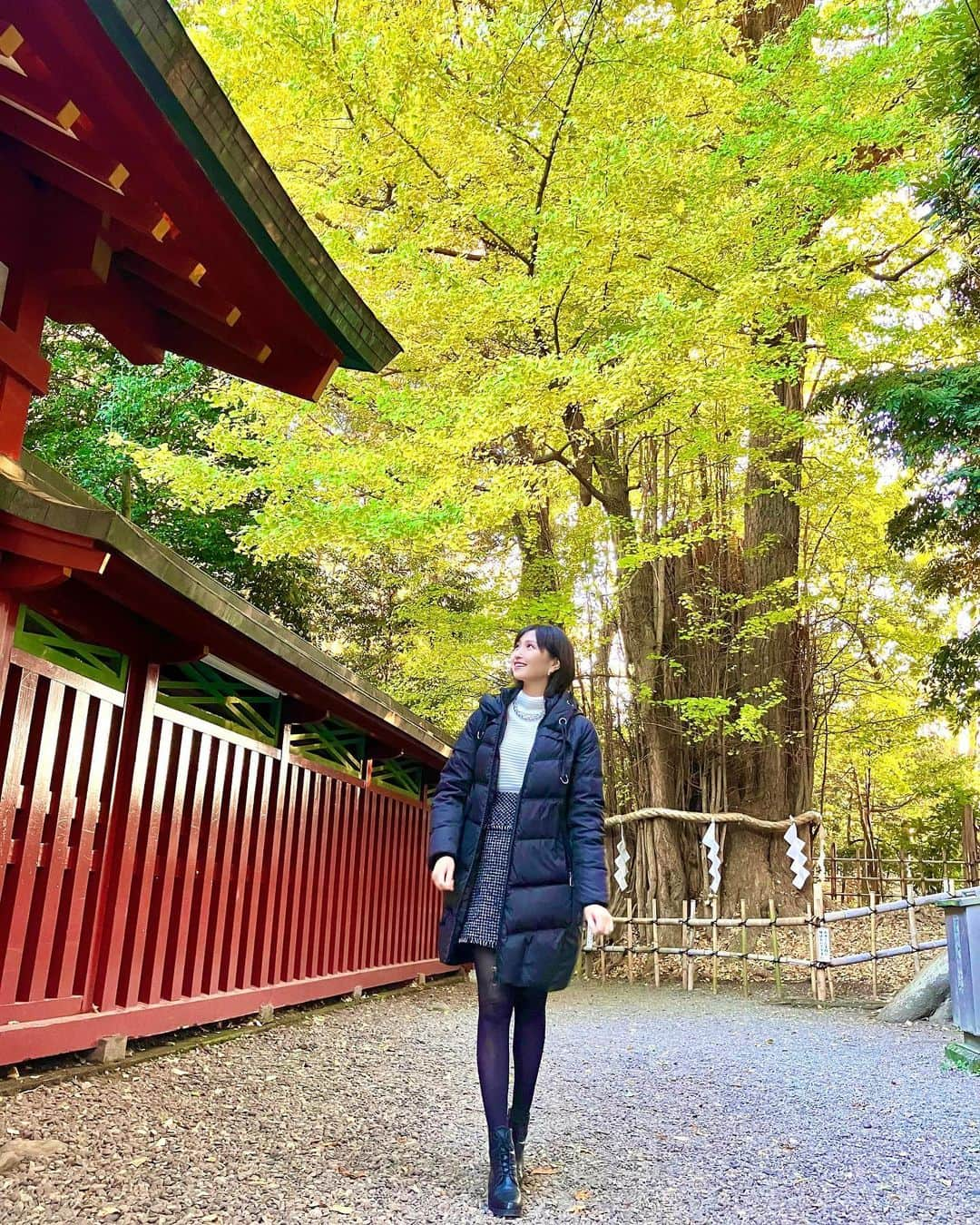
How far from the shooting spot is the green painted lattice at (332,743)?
546cm

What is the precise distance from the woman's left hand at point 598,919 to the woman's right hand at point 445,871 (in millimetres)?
362

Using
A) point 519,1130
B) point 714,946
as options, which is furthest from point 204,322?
point 714,946

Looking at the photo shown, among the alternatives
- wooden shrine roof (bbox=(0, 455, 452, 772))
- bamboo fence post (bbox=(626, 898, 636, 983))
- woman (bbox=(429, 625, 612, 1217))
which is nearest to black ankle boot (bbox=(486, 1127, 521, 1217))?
woman (bbox=(429, 625, 612, 1217))

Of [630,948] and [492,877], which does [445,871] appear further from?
[630,948]

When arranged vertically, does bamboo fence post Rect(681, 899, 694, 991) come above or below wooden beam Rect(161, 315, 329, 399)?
below

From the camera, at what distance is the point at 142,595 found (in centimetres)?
337

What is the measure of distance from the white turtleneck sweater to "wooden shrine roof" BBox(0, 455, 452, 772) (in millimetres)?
1313

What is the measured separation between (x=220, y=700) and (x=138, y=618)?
92 centimetres

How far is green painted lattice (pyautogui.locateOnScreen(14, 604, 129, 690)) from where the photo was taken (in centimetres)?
310

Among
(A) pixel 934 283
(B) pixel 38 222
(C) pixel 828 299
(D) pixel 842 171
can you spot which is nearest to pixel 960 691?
(C) pixel 828 299

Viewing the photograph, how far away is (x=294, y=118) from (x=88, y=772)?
6.00m

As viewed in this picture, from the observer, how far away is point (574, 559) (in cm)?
1043

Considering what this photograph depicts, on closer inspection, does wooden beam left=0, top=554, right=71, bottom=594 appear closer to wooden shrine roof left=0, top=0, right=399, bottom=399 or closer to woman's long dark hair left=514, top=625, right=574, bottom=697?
wooden shrine roof left=0, top=0, right=399, bottom=399

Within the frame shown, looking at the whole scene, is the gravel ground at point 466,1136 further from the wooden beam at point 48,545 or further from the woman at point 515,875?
the wooden beam at point 48,545
